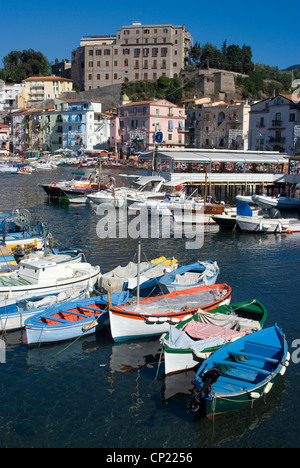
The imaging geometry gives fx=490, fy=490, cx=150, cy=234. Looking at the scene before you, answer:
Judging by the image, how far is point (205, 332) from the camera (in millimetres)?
16422

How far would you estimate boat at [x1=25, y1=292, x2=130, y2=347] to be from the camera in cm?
1711

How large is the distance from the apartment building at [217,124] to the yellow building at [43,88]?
125 ft

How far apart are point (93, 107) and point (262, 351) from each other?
94.7 metres

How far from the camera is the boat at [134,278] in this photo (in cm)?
2156

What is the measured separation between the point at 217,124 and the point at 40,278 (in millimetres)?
76854

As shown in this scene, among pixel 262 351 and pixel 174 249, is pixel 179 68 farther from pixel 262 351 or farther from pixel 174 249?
pixel 262 351

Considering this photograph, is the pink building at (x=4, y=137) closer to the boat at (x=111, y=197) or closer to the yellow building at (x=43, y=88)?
the yellow building at (x=43, y=88)

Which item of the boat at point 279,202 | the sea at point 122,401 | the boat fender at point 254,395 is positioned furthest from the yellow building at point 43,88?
the boat fender at point 254,395

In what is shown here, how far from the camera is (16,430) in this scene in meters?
12.5

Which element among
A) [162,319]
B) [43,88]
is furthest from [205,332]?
[43,88]

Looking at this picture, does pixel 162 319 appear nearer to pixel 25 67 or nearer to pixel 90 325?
pixel 90 325

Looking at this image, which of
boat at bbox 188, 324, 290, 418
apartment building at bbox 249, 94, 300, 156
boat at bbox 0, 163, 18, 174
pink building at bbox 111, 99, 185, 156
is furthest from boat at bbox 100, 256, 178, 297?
boat at bbox 0, 163, 18, 174

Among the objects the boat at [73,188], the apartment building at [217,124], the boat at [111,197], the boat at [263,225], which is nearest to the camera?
the boat at [263,225]

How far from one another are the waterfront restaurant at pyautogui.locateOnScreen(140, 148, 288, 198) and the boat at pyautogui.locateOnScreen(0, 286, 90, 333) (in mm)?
30746
